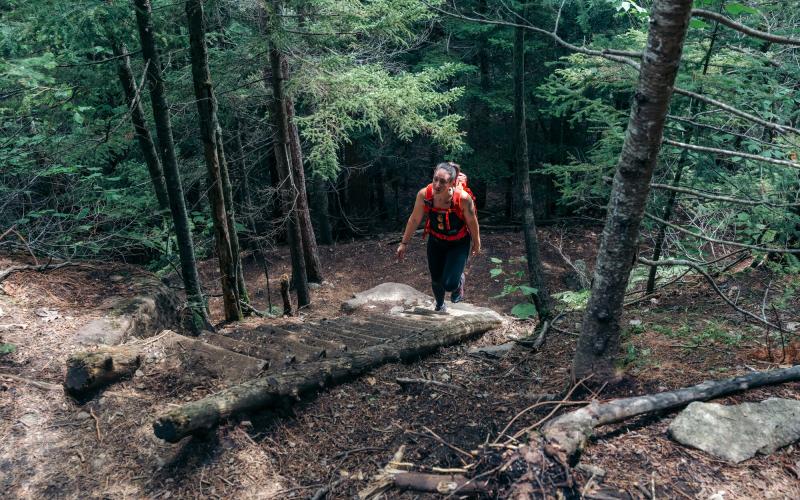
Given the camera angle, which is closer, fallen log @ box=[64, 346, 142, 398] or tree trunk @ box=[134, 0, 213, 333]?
fallen log @ box=[64, 346, 142, 398]

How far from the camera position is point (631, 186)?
3299 mm

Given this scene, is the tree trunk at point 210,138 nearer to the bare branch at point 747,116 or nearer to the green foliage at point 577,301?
the green foliage at point 577,301

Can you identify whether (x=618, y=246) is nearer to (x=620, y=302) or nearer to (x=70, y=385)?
(x=620, y=302)

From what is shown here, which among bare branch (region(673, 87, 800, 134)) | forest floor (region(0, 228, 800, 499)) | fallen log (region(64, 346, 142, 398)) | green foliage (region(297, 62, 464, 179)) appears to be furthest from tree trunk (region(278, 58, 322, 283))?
bare branch (region(673, 87, 800, 134))

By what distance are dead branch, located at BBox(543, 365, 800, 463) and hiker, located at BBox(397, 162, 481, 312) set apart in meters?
3.31

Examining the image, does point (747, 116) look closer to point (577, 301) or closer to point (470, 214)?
point (470, 214)

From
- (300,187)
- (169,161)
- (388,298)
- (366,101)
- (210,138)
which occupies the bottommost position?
(388,298)

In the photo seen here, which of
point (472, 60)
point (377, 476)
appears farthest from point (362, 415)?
point (472, 60)

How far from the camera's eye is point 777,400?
318 centimetres

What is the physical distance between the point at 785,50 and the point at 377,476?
23.8 ft

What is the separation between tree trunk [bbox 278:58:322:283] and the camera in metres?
11.1

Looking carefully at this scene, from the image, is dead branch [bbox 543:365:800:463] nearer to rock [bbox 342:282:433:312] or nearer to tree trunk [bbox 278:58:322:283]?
tree trunk [bbox 278:58:322:283]

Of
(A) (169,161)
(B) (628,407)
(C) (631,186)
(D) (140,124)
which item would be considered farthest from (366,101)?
(B) (628,407)

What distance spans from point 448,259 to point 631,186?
3.96 metres
